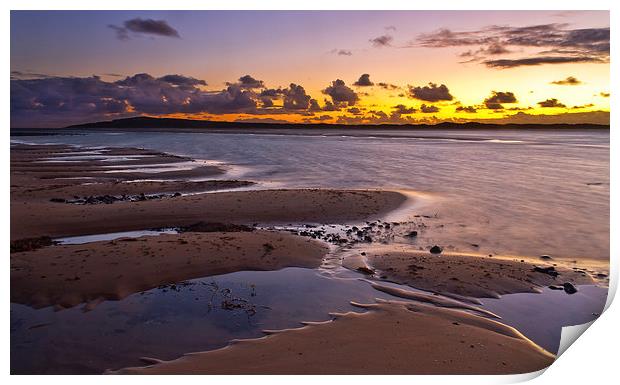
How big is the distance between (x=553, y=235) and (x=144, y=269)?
10390 millimetres

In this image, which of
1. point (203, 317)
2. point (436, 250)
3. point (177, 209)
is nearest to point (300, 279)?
point (203, 317)

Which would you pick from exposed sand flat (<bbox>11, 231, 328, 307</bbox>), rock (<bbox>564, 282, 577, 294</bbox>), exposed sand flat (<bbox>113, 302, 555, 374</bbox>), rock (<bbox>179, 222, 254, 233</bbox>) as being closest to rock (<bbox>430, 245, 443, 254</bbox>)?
exposed sand flat (<bbox>11, 231, 328, 307</bbox>)

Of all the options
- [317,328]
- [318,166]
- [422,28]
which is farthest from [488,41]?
[318,166]

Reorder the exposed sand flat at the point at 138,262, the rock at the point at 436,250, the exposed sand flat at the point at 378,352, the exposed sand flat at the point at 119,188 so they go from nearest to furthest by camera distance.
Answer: the exposed sand flat at the point at 378,352
the exposed sand flat at the point at 138,262
the rock at the point at 436,250
the exposed sand flat at the point at 119,188

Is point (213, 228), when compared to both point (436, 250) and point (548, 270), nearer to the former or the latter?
point (436, 250)

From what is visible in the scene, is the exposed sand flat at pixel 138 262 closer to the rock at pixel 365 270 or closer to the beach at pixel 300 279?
the beach at pixel 300 279

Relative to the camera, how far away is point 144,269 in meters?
9.93

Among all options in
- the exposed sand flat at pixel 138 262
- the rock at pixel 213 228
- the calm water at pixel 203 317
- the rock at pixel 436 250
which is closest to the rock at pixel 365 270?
the calm water at pixel 203 317

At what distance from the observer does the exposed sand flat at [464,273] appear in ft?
30.6

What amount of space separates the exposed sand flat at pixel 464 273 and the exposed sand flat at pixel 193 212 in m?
4.06

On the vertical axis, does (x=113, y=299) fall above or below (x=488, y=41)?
below

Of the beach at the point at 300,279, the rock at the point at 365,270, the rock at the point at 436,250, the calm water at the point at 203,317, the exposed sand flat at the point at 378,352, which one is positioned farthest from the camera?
the rock at the point at 436,250

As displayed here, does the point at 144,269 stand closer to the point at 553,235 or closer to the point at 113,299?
the point at 113,299
